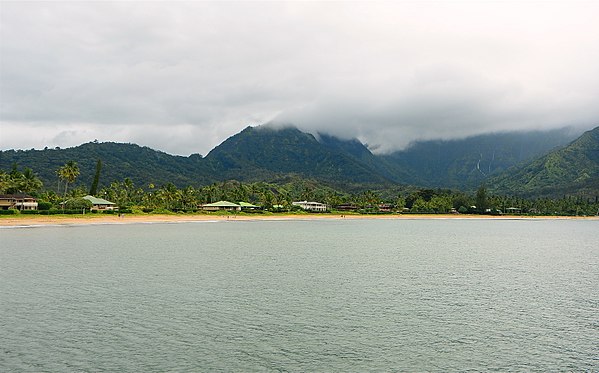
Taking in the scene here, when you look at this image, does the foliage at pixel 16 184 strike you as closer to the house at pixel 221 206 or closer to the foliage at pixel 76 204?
the foliage at pixel 76 204

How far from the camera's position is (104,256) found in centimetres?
5731

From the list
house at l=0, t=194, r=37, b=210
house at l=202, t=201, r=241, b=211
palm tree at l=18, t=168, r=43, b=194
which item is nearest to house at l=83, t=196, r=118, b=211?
palm tree at l=18, t=168, r=43, b=194

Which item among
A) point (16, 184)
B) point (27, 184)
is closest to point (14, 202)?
point (16, 184)

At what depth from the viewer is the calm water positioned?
21.4 meters

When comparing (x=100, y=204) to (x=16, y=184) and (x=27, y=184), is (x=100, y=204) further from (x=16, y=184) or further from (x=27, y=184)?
(x=16, y=184)

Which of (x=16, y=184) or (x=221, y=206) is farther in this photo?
(x=221, y=206)

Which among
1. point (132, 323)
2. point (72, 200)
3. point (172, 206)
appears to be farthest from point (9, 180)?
point (132, 323)

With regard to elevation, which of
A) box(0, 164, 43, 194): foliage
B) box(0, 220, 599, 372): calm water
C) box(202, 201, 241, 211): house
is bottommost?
box(0, 220, 599, 372): calm water

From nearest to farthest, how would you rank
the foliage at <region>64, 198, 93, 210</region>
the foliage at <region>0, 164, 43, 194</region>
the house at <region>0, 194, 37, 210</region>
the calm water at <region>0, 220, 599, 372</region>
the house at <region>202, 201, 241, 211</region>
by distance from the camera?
1. the calm water at <region>0, 220, 599, 372</region>
2. the foliage at <region>64, 198, 93, 210</region>
3. the foliage at <region>0, 164, 43, 194</region>
4. the house at <region>0, 194, 37, 210</region>
5. the house at <region>202, 201, 241, 211</region>

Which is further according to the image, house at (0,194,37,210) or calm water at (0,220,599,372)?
house at (0,194,37,210)

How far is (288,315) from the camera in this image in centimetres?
2956

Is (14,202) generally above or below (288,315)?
above

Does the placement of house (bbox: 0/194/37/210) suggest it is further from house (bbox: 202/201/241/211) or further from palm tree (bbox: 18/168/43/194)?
house (bbox: 202/201/241/211)

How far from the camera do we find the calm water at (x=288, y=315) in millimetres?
21438
